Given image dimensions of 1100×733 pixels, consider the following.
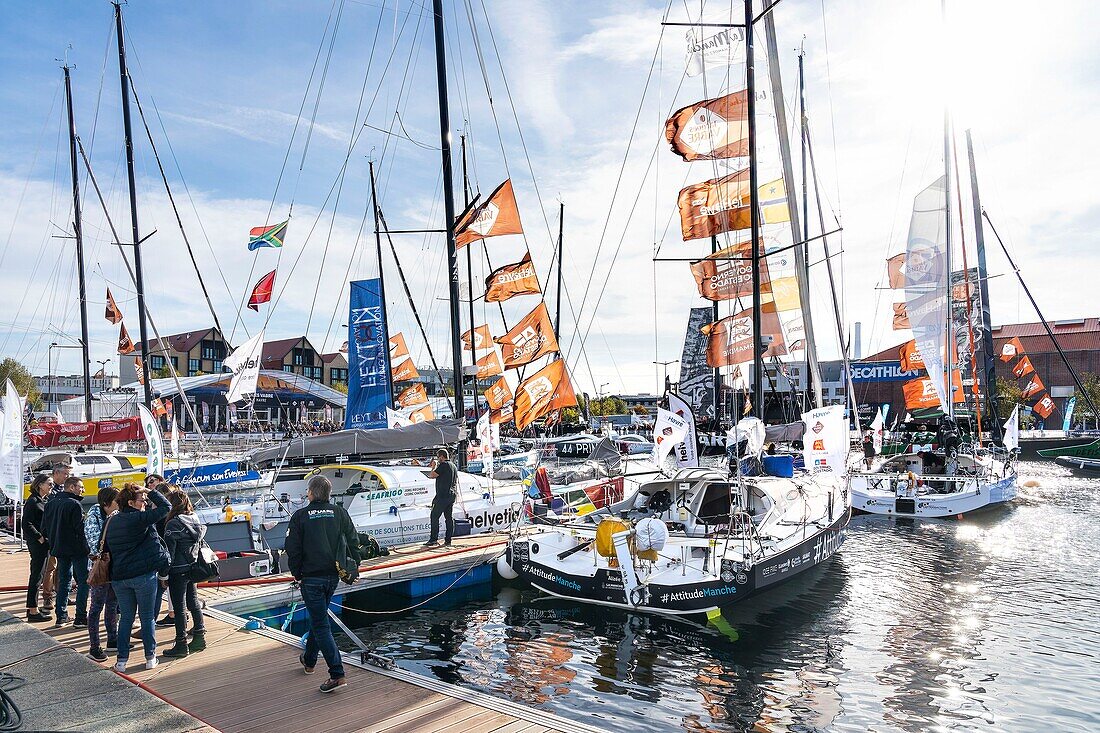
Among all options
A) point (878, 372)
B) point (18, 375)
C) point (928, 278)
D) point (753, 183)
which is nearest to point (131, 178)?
point (753, 183)

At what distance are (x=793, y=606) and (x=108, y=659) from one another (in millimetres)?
10581

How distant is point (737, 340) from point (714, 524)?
984 centimetres

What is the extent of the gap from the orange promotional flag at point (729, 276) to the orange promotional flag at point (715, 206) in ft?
2.80

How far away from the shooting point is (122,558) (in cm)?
707

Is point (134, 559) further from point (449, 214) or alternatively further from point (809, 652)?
point (449, 214)

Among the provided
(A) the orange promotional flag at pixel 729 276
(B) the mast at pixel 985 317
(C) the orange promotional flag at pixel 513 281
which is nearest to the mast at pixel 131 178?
(C) the orange promotional flag at pixel 513 281

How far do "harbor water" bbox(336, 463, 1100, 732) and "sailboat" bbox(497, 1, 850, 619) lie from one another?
0.71 meters

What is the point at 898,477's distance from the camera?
83.3ft

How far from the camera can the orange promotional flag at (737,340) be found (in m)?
22.5

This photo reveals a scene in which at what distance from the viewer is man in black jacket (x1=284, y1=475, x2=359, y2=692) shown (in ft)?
22.5

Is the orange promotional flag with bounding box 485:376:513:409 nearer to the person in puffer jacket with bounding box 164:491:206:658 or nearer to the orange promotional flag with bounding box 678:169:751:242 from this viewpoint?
the orange promotional flag with bounding box 678:169:751:242

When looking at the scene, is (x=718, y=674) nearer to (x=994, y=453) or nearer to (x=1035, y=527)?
(x=1035, y=527)

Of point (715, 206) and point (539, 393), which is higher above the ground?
point (715, 206)

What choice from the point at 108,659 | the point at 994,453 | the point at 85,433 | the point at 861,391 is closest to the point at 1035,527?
the point at 994,453
